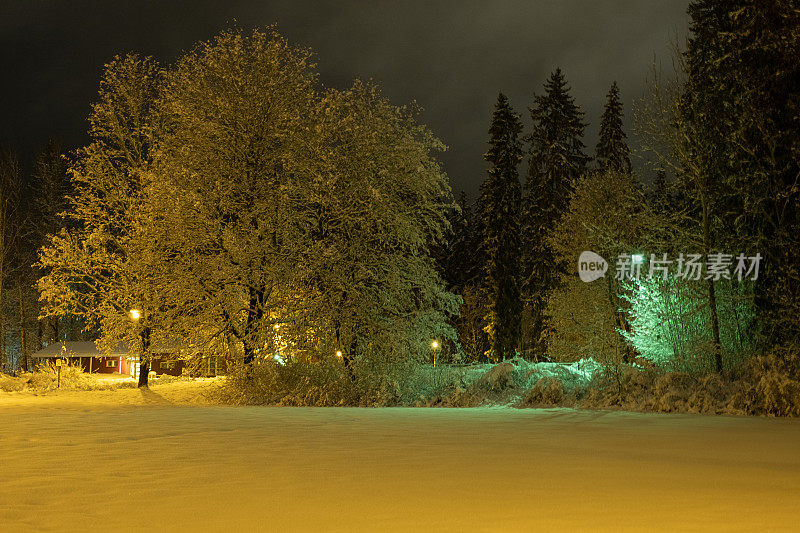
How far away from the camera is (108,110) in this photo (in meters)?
29.0

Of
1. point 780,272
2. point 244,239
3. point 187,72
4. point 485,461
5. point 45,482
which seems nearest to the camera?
point 45,482

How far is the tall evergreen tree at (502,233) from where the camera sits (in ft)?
157

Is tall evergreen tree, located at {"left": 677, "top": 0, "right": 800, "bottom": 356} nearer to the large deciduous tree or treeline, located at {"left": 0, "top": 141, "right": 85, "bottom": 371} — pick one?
the large deciduous tree

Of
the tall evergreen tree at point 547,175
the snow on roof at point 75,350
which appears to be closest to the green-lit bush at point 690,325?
the tall evergreen tree at point 547,175

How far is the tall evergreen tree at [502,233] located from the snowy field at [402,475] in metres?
33.2

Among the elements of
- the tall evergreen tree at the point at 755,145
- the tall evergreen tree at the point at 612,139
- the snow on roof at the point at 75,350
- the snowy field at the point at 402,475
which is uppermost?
the tall evergreen tree at the point at 612,139

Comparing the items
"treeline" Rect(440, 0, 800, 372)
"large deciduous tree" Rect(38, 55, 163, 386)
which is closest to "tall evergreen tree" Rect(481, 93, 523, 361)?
"treeline" Rect(440, 0, 800, 372)

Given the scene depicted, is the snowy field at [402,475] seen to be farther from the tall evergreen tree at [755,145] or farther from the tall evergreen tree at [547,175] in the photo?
the tall evergreen tree at [547,175]

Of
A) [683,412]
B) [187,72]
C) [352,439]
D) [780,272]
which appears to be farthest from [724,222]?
[187,72]

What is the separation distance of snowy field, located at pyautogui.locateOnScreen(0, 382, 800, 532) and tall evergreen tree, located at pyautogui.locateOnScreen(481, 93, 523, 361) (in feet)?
109

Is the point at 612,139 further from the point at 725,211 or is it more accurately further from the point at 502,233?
the point at 725,211

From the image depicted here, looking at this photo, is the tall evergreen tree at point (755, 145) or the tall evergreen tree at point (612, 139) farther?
the tall evergreen tree at point (612, 139)

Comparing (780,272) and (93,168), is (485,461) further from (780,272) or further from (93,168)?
(93,168)

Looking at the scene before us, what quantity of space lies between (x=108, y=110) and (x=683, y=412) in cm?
2474
